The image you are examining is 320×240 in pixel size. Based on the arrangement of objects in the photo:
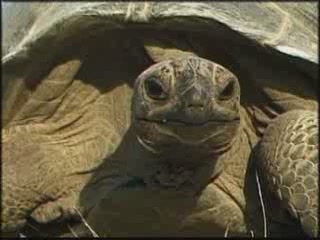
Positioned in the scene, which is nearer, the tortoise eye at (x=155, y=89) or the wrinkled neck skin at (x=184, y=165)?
the tortoise eye at (x=155, y=89)

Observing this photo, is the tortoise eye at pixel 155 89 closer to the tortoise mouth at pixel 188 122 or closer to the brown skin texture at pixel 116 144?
the tortoise mouth at pixel 188 122

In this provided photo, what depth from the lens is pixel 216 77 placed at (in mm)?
3086

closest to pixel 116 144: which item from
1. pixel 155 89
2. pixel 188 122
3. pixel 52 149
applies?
pixel 52 149

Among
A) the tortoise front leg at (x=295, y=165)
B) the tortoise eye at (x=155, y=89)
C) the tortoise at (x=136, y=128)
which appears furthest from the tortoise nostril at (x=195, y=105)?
the tortoise front leg at (x=295, y=165)

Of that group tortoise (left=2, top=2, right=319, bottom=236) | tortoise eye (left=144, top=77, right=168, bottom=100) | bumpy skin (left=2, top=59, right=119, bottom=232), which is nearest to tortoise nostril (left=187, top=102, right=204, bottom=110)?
tortoise eye (left=144, top=77, right=168, bottom=100)

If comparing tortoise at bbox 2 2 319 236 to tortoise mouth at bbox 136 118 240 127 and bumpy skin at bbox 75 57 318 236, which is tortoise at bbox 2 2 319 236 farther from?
tortoise mouth at bbox 136 118 240 127

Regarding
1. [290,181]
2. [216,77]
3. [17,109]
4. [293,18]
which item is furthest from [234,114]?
[17,109]

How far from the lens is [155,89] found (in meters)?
3.14

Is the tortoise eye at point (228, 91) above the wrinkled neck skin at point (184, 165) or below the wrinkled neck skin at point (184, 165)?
above

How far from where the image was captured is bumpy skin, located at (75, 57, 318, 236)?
10.1 feet

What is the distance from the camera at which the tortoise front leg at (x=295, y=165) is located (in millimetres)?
3365

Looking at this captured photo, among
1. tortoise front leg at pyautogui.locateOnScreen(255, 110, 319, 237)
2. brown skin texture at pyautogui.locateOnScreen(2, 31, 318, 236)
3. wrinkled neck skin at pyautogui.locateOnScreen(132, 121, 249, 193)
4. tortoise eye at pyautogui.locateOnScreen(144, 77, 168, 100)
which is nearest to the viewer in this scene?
tortoise eye at pyautogui.locateOnScreen(144, 77, 168, 100)

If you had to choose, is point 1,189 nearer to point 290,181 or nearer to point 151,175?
point 151,175

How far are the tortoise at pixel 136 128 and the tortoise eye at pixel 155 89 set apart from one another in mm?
161
